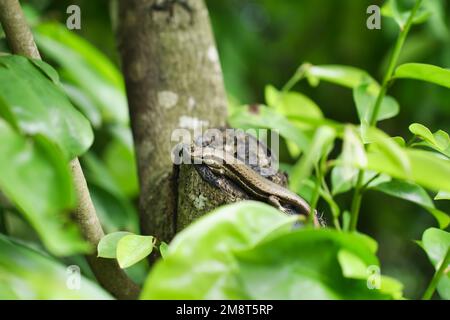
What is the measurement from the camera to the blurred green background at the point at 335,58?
2770mm

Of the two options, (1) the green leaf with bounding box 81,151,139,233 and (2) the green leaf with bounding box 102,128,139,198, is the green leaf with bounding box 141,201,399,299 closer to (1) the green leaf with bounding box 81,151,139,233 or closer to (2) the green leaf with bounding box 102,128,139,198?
(1) the green leaf with bounding box 81,151,139,233

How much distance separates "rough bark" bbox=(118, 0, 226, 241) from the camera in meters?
1.63

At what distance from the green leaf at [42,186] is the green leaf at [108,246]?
37 cm

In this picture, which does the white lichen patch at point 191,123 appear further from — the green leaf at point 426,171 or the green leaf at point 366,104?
the green leaf at point 426,171

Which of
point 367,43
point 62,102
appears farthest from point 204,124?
point 367,43

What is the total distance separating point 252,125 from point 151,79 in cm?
40

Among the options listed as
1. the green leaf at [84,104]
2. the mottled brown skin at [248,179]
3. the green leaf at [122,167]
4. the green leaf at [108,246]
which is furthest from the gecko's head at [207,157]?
the green leaf at [122,167]

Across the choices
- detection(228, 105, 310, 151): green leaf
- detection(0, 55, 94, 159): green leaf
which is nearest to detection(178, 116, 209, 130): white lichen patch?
detection(228, 105, 310, 151): green leaf

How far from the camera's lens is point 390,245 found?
3650 mm

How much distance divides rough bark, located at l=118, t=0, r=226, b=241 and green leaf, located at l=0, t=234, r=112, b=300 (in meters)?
0.71

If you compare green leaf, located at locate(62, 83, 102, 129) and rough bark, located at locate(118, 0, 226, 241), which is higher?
rough bark, located at locate(118, 0, 226, 241)

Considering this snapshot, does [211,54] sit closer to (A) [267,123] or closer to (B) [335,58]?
(A) [267,123]

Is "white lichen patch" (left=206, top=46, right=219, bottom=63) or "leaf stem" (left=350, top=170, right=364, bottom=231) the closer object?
"leaf stem" (left=350, top=170, right=364, bottom=231)

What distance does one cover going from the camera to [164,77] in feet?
5.52
